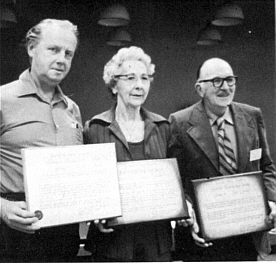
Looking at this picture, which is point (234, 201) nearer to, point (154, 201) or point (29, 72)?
point (154, 201)

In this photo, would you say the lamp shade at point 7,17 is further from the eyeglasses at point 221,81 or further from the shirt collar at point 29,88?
the eyeglasses at point 221,81

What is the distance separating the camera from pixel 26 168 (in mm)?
1699

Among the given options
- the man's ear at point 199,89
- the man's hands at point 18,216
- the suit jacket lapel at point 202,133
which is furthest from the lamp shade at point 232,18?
the man's hands at point 18,216

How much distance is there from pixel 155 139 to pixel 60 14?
82 centimetres

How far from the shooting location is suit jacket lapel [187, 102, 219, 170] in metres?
1.98

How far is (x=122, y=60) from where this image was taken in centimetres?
196

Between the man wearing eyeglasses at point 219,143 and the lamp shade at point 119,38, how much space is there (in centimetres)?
42

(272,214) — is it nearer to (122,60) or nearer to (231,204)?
(231,204)

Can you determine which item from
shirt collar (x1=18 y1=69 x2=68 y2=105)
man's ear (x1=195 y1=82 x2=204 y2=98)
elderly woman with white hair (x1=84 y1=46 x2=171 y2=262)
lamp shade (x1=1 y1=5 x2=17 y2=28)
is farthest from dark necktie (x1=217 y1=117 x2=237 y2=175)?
lamp shade (x1=1 y1=5 x2=17 y2=28)

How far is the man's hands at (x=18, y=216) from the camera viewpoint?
170cm

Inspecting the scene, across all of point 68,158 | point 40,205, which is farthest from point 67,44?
point 40,205

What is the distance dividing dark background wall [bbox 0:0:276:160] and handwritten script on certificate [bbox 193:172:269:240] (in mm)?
259

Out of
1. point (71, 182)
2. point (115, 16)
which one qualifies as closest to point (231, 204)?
point (71, 182)

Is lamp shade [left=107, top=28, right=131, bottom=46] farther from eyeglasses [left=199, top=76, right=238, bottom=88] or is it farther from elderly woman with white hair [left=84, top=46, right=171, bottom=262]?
eyeglasses [left=199, top=76, right=238, bottom=88]
